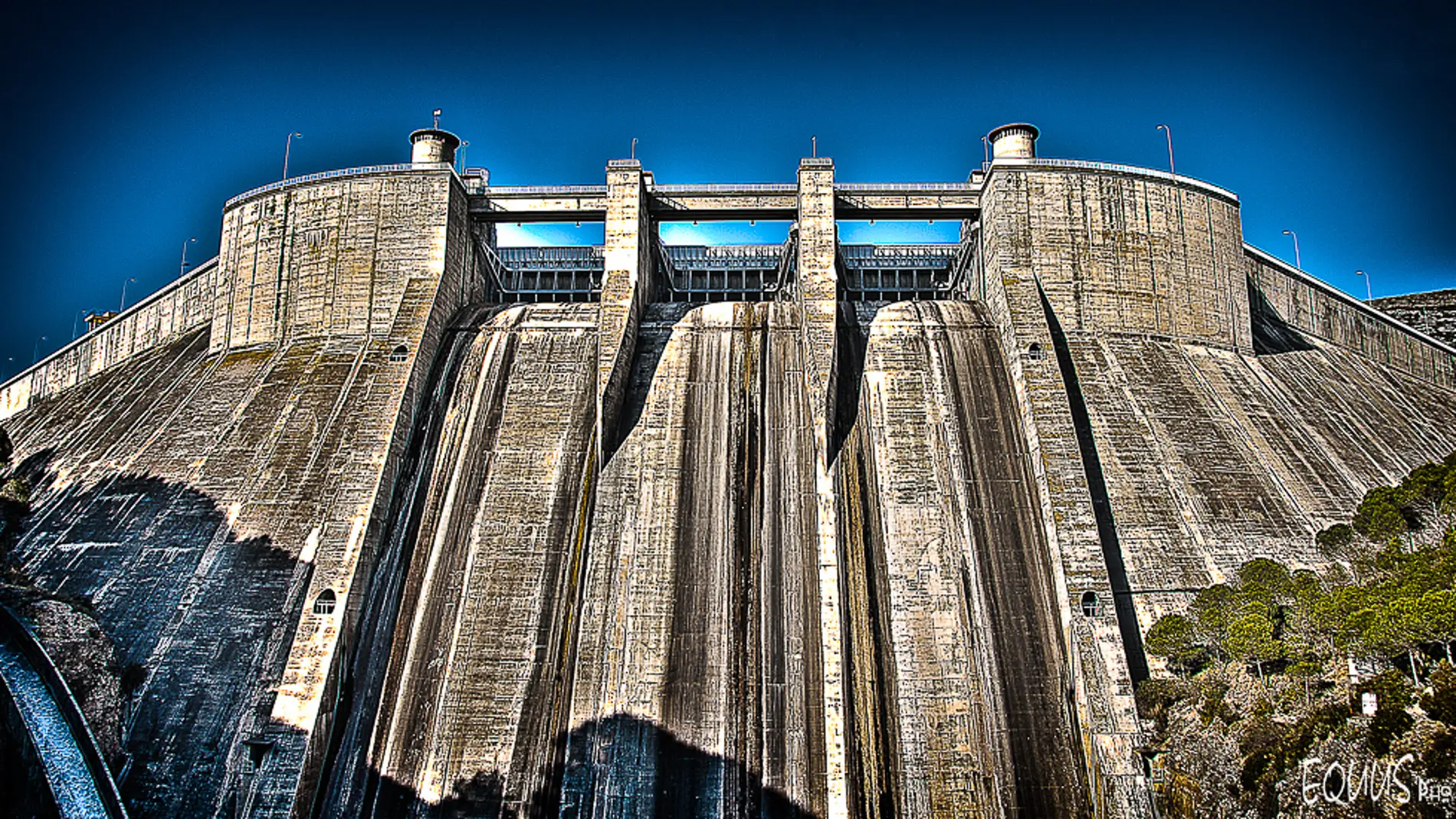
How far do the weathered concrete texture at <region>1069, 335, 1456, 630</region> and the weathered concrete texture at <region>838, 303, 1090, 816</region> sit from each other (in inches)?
110

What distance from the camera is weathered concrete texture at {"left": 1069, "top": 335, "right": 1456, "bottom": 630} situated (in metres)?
24.2

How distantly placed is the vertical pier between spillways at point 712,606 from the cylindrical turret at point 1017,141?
7.58 meters

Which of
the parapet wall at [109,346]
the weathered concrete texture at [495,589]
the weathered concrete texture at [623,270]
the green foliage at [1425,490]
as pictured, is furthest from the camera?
the parapet wall at [109,346]

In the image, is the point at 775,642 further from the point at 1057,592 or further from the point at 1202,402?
the point at 1202,402

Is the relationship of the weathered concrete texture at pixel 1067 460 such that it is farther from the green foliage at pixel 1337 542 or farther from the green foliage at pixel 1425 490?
the green foliage at pixel 1425 490

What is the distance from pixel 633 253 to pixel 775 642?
1353 centimetres

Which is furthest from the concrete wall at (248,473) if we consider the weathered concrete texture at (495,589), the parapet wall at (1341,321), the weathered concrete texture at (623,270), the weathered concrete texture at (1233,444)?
the parapet wall at (1341,321)

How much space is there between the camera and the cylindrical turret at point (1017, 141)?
3281 centimetres

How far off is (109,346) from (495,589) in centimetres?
2148

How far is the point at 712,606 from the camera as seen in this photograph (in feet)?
76.3

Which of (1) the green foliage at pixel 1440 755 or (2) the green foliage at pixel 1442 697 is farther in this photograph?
(2) the green foliage at pixel 1442 697

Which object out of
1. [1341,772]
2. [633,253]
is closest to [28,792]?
[633,253]

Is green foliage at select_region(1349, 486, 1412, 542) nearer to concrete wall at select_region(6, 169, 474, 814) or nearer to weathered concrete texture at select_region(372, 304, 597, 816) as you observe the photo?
weathered concrete texture at select_region(372, 304, 597, 816)

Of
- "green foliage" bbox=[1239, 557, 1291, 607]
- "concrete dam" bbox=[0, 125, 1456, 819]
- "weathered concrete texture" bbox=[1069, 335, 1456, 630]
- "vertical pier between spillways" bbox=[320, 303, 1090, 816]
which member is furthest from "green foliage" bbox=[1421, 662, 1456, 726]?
"vertical pier between spillways" bbox=[320, 303, 1090, 816]
